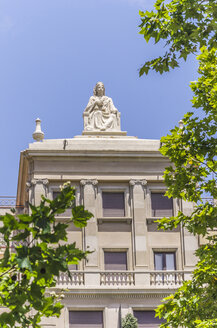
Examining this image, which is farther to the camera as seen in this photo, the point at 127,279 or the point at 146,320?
the point at 127,279

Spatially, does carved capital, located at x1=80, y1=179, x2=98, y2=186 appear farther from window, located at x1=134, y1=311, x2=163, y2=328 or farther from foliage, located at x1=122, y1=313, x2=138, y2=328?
foliage, located at x1=122, y1=313, x2=138, y2=328

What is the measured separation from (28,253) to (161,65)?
10027mm

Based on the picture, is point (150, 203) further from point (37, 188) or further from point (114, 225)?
point (37, 188)

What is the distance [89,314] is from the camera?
39.0 metres

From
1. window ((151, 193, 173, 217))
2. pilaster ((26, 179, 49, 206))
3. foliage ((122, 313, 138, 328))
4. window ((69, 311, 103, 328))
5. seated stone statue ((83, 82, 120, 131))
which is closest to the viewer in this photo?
foliage ((122, 313, 138, 328))

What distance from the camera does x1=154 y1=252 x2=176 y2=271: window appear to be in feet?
134

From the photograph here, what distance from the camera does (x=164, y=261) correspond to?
135ft

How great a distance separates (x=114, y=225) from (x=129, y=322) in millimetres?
5406

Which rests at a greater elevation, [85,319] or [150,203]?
[150,203]

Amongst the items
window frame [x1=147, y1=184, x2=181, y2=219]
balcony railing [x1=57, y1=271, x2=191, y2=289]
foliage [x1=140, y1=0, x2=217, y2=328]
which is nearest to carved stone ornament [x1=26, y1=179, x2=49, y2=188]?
balcony railing [x1=57, y1=271, x2=191, y2=289]

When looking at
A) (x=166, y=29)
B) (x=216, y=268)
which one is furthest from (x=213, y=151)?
(x=166, y=29)

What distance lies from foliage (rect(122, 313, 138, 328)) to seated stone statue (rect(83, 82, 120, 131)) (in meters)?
10.7

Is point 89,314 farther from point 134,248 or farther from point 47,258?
point 47,258

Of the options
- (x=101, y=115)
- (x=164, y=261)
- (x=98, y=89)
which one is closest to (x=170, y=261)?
(x=164, y=261)
